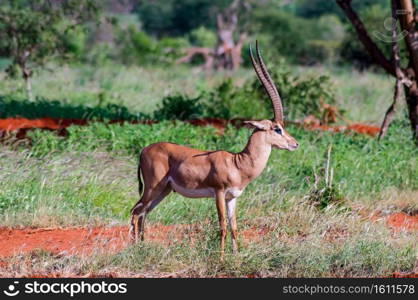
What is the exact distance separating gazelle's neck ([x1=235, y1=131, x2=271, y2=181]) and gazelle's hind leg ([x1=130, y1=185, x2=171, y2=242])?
2.31ft

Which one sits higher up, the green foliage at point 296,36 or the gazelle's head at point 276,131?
the green foliage at point 296,36

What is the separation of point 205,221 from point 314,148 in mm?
4221

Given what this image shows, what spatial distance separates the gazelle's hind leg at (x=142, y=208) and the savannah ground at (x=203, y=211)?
0.55ft

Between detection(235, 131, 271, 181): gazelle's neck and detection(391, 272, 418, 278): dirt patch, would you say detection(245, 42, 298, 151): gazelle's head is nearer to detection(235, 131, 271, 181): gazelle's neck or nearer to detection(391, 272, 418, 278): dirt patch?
detection(235, 131, 271, 181): gazelle's neck

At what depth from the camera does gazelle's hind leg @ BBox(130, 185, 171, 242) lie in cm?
794

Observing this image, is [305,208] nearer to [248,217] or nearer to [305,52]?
[248,217]

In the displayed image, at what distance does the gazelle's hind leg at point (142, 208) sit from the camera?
26.1ft

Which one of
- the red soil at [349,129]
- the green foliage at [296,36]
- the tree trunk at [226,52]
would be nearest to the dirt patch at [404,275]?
the red soil at [349,129]

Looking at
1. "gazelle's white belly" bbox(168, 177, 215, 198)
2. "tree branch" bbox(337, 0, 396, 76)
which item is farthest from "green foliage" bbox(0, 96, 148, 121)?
"gazelle's white belly" bbox(168, 177, 215, 198)

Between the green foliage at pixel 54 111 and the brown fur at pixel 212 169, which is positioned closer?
the brown fur at pixel 212 169

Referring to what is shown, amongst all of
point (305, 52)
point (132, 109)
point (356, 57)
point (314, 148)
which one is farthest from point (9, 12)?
point (305, 52)

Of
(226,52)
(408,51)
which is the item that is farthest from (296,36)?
(408,51)

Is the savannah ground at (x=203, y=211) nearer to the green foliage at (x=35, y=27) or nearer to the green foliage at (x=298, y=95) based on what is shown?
the green foliage at (x=298, y=95)

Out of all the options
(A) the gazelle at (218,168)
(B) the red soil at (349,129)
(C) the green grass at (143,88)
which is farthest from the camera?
(C) the green grass at (143,88)
